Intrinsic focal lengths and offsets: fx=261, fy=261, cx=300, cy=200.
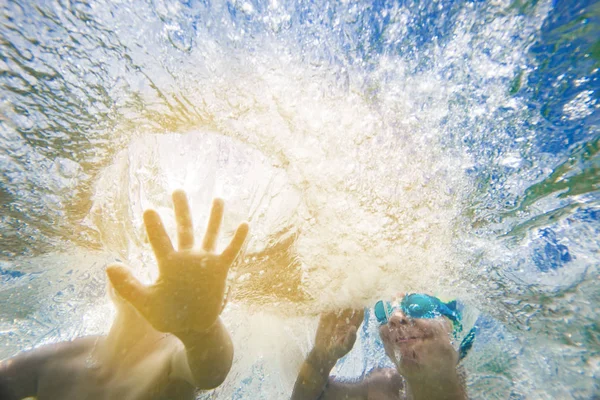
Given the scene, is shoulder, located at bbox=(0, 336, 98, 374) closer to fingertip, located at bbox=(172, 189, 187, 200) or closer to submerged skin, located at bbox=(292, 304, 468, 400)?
fingertip, located at bbox=(172, 189, 187, 200)

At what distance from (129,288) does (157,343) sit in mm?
2202

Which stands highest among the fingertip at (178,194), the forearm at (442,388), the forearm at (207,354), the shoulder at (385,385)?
the fingertip at (178,194)

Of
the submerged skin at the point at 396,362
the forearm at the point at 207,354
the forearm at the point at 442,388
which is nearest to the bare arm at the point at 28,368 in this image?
the forearm at the point at 207,354

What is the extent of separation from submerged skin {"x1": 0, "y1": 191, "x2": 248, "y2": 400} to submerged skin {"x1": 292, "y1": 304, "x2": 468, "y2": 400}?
2.89m

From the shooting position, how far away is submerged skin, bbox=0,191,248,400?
252 centimetres

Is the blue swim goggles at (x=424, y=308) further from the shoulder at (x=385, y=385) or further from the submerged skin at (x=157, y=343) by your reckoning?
the submerged skin at (x=157, y=343)

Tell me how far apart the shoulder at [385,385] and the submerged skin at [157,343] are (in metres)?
4.86

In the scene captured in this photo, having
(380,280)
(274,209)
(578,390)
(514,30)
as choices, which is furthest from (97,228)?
(578,390)

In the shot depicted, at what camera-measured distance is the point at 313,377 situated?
589cm

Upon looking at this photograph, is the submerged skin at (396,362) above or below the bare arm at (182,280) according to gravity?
below

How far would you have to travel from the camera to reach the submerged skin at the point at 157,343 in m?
2.52

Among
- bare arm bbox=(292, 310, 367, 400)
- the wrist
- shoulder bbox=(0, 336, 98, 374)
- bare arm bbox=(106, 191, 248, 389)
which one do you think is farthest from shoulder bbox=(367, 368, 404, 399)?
shoulder bbox=(0, 336, 98, 374)

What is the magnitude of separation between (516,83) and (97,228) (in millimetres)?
8965

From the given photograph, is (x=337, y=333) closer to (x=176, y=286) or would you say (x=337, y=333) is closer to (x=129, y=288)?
(x=176, y=286)
